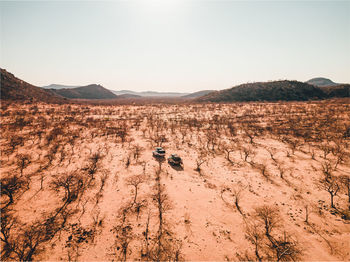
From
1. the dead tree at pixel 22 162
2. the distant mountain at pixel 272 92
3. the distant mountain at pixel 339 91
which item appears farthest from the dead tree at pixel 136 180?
the distant mountain at pixel 339 91

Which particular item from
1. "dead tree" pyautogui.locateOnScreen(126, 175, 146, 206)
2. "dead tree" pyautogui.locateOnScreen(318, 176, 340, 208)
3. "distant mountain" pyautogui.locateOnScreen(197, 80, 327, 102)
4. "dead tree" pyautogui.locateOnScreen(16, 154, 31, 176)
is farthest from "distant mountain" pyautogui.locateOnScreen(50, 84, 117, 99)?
"dead tree" pyautogui.locateOnScreen(318, 176, 340, 208)

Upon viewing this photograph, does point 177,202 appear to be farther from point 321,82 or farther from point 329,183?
point 321,82

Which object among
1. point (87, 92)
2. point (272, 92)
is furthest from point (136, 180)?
point (87, 92)

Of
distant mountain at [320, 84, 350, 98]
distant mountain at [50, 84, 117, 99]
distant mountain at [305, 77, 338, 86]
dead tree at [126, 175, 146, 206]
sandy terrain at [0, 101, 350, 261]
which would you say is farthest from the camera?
distant mountain at [305, 77, 338, 86]

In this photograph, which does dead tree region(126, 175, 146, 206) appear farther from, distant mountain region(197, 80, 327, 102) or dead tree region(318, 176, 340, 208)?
distant mountain region(197, 80, 327, 102)

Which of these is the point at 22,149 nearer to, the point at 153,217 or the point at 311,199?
the point at 153,217

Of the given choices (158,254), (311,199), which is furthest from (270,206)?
(158,254)
